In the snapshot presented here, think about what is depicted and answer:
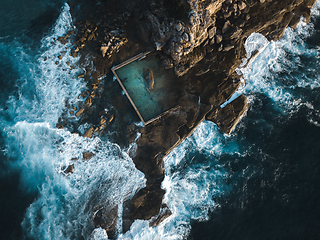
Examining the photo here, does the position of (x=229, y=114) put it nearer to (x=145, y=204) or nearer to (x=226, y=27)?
(x=226, y=27)

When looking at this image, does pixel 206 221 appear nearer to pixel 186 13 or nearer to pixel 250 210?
pixel 250 210

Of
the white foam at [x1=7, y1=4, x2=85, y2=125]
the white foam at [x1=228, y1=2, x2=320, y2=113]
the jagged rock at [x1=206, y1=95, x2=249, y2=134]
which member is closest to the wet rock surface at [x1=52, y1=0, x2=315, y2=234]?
the jagged rock at [x1=206, y1=95, x2=249, y2=134]

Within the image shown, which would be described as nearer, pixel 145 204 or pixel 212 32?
pixel 212 32

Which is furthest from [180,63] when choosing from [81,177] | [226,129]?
[81,177]

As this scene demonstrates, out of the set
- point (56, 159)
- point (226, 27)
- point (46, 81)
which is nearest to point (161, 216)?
point (56, 159)

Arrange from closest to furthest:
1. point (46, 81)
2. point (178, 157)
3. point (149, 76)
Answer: point (149, 76) < point (46, 81) < point (178, 157)

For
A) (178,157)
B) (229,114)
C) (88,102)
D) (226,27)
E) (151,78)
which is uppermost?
(226,27)
